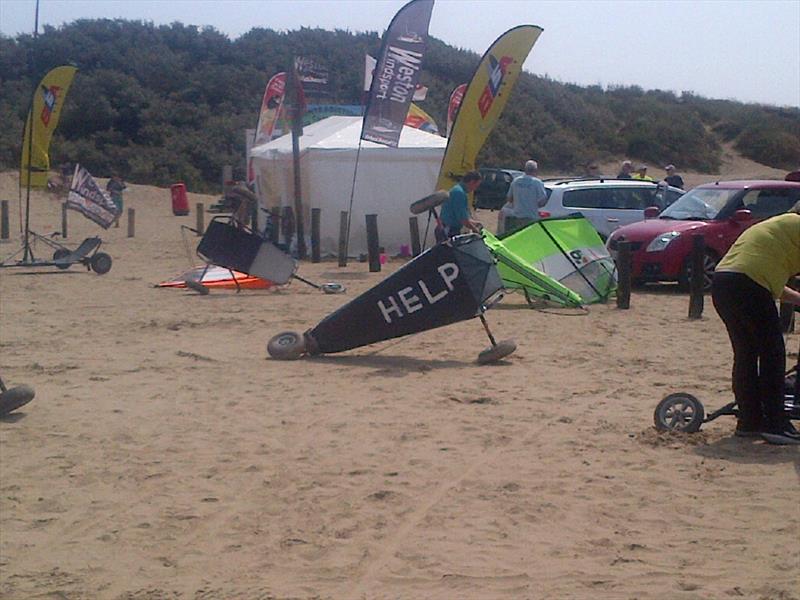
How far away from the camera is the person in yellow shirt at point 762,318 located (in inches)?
261

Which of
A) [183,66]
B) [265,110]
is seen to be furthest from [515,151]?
[265,110]

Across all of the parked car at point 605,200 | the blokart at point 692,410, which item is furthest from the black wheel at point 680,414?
the parked car at point 605,200

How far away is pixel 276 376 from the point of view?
A: 9.30 metres

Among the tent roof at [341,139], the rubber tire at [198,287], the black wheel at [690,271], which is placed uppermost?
the tent roof at [341,139]

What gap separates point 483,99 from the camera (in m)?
17.5

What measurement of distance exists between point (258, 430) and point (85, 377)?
2569 millimetres

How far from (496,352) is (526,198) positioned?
7148 mm

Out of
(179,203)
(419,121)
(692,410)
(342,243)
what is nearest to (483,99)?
(342,243)

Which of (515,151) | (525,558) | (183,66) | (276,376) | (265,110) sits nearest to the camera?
(525,558)

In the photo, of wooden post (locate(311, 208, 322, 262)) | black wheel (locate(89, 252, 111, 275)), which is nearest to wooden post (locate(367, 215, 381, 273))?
wooden post (locate(311, 208, 322, 262))

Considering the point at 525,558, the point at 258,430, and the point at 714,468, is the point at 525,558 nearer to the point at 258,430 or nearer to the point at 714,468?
the point at 714,468

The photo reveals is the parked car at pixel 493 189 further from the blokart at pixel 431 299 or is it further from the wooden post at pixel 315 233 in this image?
the blokart at pixel 431 299

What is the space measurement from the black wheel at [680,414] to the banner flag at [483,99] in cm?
1063

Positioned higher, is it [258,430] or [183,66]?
[183,66]
